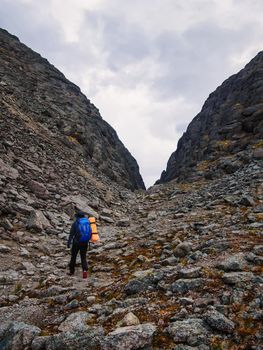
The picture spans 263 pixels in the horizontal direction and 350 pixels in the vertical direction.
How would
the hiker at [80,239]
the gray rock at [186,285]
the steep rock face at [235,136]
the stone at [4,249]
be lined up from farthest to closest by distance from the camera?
the steep rock face at [235,136]
the stone at [4,249]
the hiker at [80,239]
the gray rock at [186,285]

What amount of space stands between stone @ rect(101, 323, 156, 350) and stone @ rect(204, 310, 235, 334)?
0.98m

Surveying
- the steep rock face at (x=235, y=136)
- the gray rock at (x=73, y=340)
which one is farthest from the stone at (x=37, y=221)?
the steep rock face at (x=235, y=136)

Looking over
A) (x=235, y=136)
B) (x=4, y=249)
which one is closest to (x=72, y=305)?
(x=4, y=249)

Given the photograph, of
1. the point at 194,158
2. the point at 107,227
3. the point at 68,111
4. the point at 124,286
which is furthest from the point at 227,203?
the point at 194,158

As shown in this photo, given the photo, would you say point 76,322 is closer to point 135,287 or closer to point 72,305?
point 72,305

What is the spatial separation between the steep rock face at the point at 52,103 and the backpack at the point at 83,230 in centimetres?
2440

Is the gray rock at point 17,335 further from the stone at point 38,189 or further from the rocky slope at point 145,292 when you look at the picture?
the stone at point 38,189

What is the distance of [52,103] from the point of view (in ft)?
142

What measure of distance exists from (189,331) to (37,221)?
11.3 meters

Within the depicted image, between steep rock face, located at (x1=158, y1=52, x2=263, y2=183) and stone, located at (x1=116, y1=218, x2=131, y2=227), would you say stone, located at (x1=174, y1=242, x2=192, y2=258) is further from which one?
steep rock face, located at (x1=158, y1=52, x2=263, y2=183)

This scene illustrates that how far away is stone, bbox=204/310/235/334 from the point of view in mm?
5074

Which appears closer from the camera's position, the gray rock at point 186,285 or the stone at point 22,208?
the gray rock at point 186,285

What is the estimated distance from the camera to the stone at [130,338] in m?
5.04

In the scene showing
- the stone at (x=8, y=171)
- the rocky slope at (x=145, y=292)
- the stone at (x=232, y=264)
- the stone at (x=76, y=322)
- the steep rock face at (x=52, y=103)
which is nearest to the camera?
the rocky slope at (x=145, y=292)
